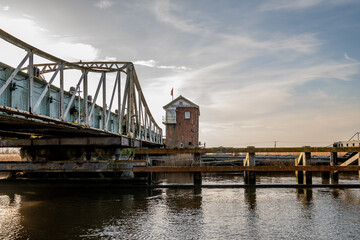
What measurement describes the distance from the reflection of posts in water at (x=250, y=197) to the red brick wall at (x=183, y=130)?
40.9m

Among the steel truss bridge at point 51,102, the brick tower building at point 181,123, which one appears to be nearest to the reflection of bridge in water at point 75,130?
the steel truss bridge at point 51,102

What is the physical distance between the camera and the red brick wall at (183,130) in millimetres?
62062

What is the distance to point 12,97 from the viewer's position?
14492 mm

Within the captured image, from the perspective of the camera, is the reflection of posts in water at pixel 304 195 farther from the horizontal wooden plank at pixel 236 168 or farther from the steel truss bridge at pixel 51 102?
the steel truss bridge at pixel 51 102

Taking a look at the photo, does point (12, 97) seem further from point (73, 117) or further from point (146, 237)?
point (146, 237)

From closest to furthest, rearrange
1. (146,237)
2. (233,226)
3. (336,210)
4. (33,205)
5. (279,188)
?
1. (146,237)
2. (233,226)
3. (336,210)
4. (33,205)
5. (279,188)

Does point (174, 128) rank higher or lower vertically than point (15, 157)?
higher

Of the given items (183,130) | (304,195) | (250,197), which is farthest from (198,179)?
(183,130)

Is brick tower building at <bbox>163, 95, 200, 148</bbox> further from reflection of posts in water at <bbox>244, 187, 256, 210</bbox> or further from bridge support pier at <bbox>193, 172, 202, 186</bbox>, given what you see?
reflection of posts in water at <bbox>244, 187, 256, 210</bbox>

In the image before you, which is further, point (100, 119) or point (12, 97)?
point (100, 119)

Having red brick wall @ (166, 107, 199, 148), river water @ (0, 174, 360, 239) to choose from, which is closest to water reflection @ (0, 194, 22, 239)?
river water @ (0, 174, 360, 239)

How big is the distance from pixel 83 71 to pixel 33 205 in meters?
9.81

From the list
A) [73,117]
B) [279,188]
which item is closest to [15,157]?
[73,117]

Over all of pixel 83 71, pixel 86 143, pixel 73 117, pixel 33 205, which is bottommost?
pixel 33 205
